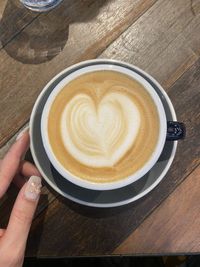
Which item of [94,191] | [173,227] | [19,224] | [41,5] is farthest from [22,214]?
[41,5]

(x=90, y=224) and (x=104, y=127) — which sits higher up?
(x=104, y=127)

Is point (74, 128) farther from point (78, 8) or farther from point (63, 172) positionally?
point (78, 8)

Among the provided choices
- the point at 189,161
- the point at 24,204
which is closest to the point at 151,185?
the point at 189,161

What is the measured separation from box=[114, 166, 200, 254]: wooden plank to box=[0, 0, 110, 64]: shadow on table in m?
0.39

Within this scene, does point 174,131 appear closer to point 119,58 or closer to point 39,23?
point 119,58

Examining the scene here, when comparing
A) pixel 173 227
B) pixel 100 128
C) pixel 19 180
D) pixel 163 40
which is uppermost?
pixel 163 40

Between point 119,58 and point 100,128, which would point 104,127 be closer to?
point 100,128

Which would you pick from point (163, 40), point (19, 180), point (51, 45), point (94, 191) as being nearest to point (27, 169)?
point (19, 180)

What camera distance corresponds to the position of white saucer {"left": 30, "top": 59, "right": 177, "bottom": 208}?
0.71 meters

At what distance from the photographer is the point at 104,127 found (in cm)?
66

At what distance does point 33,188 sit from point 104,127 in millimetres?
166

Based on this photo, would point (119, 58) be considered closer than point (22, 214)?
No

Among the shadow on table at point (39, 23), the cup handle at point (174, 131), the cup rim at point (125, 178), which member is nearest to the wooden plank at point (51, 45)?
the shadow on table at point (39, 23)

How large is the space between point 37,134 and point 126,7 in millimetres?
320
